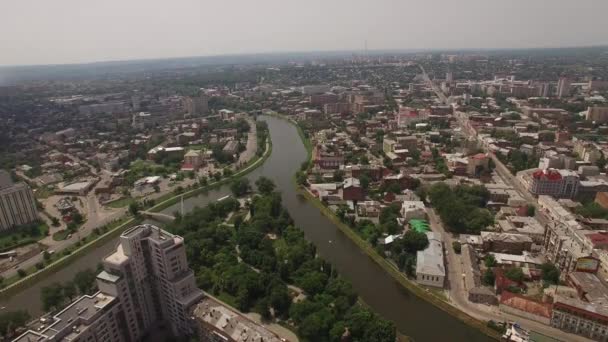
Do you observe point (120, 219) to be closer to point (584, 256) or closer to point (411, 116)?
point (584, 256)

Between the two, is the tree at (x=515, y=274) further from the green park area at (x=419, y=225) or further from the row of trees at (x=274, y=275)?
the row of trees at (x=274, y=275)

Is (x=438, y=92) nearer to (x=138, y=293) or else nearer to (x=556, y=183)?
(x=556, y=183)

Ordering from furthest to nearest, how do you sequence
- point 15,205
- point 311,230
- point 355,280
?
point 15,205
point 311,230
point 355,280

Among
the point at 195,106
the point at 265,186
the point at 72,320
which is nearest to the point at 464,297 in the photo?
the point at 72,320

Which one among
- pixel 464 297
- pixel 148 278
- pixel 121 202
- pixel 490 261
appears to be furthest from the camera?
pixel 121 202

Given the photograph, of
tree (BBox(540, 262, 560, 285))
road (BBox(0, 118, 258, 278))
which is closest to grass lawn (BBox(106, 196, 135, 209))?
road (BBox(0, 118, 258, 278))

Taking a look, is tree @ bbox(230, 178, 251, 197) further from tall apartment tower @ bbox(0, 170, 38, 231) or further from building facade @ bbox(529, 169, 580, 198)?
building facade @ bbox(529, 169, 580, 198)

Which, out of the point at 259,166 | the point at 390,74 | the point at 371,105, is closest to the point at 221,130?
the point at 259,166

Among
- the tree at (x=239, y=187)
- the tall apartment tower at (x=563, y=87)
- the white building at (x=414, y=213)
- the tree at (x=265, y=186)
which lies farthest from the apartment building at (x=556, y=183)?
the tall apartment tower at (x=563, y=87)

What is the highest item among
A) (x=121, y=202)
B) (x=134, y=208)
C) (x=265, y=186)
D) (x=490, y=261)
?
(x=265, y=186)
